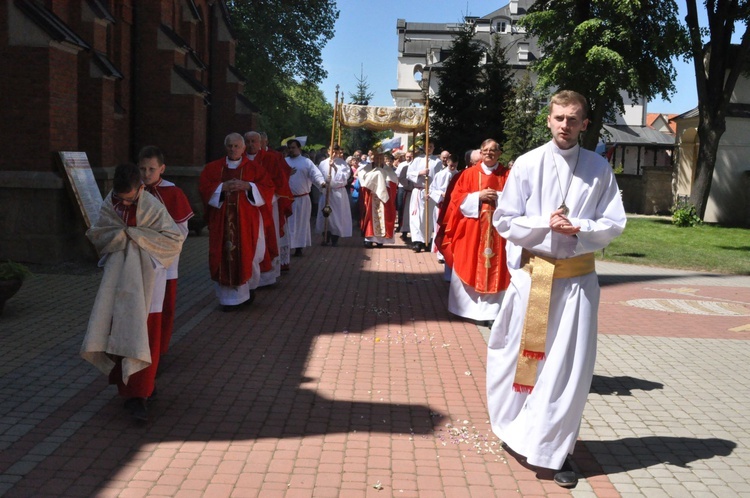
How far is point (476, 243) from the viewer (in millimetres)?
10594

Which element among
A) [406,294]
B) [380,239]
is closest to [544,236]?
[406,294]

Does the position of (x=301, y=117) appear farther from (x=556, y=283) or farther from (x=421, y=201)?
(x=556, y=283)

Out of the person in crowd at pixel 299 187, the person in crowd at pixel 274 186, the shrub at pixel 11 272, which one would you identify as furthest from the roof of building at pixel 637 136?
the shrub at pixel 11 272

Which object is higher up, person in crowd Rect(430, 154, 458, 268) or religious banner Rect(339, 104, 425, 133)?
religious banner Rect(339, 104, 425, 133)

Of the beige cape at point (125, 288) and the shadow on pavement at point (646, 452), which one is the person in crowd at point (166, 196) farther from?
the shadow on pavement at point (646, 452)

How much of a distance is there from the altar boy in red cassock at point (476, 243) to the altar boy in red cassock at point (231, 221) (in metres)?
2.20

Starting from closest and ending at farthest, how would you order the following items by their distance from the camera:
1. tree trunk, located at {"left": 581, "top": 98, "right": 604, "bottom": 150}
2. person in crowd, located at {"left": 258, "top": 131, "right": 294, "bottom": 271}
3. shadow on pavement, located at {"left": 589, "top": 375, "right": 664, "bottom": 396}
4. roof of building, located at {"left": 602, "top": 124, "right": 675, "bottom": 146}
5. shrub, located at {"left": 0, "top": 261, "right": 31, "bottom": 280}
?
1. shadow on pavement, located at {"left": 589, "top": 375, "right": 664, "bottom": 396}
2. shrub, located at {"left": 0, "top": 261, "right": 31, "bottom": 280}
3. person in crowd, located at {"left": 258, "top": 131, "right": 294, "bottom": 271}
4. tree trunk, located at {"left": 581, "top": 98, "right": 604, "bottom": 150}
5. roof of building, located at {"left": 602, "top": 124, "right": 675, "bottom": 146}

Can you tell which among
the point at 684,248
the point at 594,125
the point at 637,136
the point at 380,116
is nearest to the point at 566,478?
the point at 380,116

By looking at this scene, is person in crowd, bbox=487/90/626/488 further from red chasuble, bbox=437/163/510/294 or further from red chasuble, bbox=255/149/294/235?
red chasuble, bbox=255/149/294/235

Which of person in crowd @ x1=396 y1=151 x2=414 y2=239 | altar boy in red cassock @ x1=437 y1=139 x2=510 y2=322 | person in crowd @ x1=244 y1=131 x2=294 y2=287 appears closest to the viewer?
altar boy in red cassock @ x1=437 y1=139 x2=510 y2=322

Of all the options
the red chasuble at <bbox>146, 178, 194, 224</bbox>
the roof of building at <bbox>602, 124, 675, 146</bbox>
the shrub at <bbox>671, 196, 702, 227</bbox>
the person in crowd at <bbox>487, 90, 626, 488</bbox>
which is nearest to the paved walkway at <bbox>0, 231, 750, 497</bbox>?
the person in crowd at <bbox>487, 90, 626, 488</bbox>

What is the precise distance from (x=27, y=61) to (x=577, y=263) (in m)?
10.8

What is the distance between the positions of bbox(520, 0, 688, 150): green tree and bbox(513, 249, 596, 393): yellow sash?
2224 centimetres

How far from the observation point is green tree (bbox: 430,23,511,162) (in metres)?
37.6
